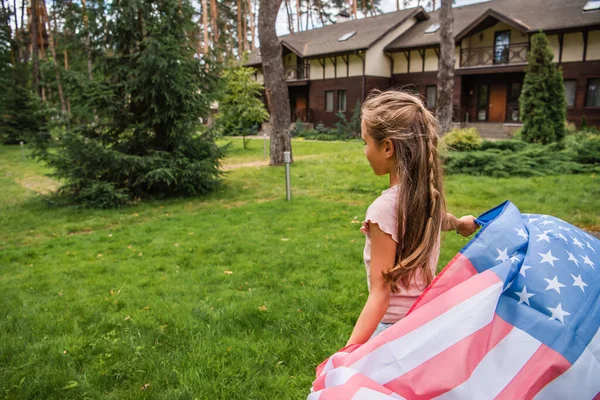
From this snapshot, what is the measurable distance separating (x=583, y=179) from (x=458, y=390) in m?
10.4

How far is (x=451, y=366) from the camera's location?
1.34 m

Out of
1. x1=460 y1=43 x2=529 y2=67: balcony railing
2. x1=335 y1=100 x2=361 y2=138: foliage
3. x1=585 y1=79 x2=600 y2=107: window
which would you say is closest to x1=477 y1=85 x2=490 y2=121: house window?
x1=460 y1=43 x2=529 y2=67: balcony railing

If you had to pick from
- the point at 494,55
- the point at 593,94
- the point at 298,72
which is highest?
the point at 298,72

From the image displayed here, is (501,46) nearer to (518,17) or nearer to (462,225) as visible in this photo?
(518,17)

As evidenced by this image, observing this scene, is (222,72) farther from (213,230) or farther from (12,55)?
(12,55)

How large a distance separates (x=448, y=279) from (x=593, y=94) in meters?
26.5

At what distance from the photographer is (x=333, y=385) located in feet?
4.75

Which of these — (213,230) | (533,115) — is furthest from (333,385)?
(533,115)

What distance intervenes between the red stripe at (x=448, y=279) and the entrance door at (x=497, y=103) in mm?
27869

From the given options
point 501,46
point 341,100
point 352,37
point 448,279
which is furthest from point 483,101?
point 448,279

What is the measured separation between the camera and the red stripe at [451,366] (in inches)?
52.1

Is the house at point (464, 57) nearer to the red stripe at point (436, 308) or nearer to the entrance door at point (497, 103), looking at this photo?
the entrance door at point (497, 103)

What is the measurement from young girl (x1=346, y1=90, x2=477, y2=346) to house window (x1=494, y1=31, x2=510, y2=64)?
1058 inches

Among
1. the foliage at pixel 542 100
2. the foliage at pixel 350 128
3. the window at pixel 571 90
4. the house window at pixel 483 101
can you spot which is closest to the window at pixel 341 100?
the foliage at pixel 350 128
